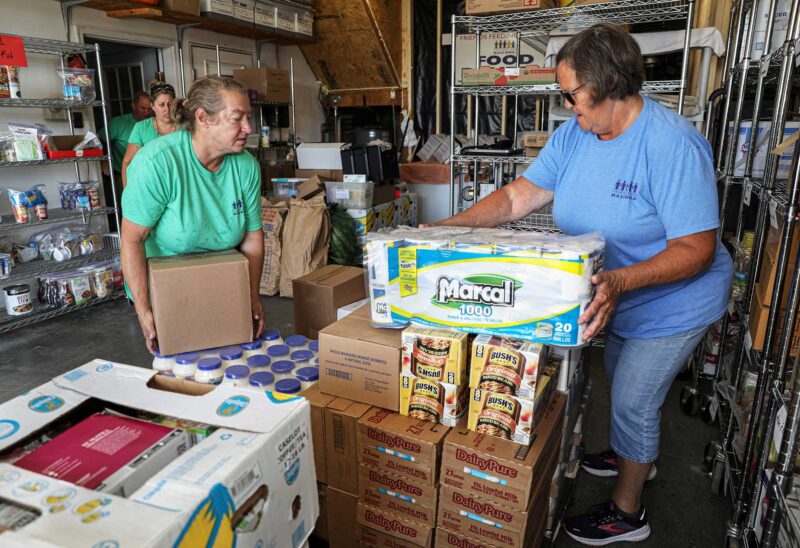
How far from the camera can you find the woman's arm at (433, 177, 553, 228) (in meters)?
1.71

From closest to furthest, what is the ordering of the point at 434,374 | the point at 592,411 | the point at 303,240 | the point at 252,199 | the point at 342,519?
the point at 434,374
the point at 342,519
the point at 252,199
the point at 592,411
the point at 303,240

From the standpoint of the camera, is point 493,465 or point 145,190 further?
point 145,190

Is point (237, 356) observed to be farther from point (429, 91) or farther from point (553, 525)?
point (429, 91)

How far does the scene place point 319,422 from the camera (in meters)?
1.42

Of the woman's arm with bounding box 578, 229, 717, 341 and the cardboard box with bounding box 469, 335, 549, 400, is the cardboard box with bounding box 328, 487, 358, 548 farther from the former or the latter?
the woman's arm with bounding box 578, 229, 717, 341

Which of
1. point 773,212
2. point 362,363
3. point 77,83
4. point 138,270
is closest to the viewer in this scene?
point 362,363

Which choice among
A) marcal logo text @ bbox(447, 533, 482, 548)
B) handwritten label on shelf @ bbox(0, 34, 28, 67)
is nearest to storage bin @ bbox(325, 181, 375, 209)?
handwritten label on shelf @ bbox(0, 34, 28, 67)

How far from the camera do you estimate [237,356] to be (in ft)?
5.20

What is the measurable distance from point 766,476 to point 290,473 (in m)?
1.34

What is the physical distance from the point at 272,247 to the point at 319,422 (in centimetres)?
318

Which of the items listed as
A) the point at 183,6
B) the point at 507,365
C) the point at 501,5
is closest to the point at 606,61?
the point at 507,365

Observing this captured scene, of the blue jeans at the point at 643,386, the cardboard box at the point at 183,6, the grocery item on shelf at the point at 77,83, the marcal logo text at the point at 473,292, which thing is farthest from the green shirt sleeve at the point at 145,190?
the cardboard box at the point at 183,6

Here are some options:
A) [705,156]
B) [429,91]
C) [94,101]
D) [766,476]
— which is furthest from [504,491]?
[429,91]

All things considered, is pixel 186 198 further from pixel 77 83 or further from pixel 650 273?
pixel 77 83
